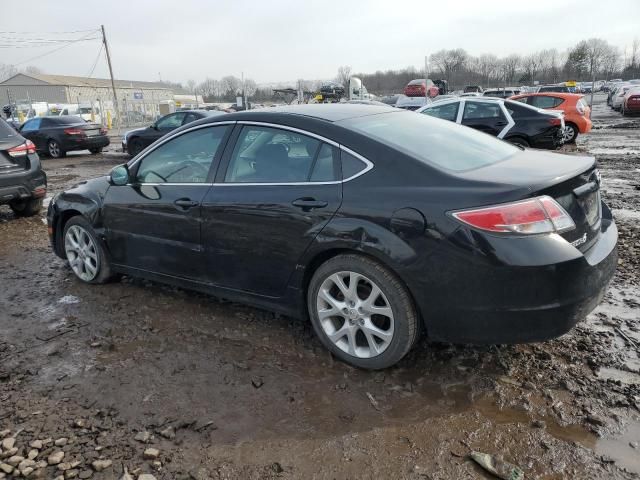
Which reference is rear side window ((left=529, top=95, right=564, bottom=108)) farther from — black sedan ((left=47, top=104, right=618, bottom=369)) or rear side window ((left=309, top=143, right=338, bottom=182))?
rear side window ((left=309, top=143, right=338, bottom=182))

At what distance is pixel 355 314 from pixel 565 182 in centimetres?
139

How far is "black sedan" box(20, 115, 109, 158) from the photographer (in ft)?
55.6

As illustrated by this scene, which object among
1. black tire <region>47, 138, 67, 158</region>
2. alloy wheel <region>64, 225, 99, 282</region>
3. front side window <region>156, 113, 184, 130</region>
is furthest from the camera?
black tire <region>47, 138, 67, 158</region>

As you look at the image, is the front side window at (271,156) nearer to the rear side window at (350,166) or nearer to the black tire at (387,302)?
the rear side window at (350,166)

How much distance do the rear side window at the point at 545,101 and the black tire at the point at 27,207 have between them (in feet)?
44.0

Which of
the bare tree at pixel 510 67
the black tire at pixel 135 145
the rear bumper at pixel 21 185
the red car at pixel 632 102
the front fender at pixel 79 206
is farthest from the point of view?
the bare tree at pixel 510 67

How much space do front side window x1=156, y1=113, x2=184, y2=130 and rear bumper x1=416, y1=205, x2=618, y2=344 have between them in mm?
13092

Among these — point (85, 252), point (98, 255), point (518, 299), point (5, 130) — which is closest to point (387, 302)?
point (518, 299)

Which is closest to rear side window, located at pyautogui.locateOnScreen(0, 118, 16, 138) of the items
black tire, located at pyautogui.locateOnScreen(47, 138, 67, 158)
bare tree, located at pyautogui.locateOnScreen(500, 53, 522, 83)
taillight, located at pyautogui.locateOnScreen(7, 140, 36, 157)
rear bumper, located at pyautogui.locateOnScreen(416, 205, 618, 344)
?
taillight, located at pyautogui.locateOnScreen(7, 140, 36, 157)

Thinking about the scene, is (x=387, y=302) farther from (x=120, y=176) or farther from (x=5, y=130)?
(x=5, y=130)

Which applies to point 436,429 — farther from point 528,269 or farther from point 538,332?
point 528,269

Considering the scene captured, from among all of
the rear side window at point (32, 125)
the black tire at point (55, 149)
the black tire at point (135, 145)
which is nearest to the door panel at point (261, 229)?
the black tire at point (135, 145)

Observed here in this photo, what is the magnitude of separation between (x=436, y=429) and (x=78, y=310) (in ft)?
10.2

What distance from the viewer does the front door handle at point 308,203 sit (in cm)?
309
